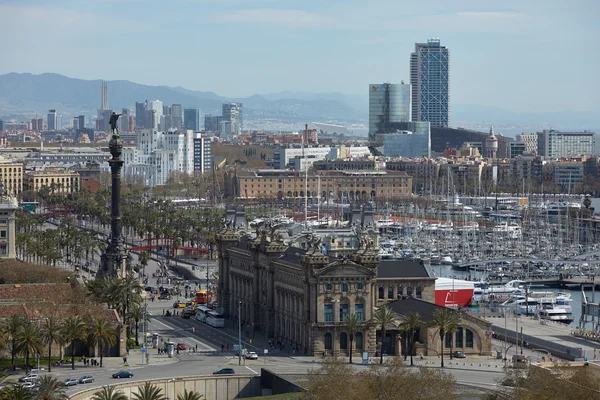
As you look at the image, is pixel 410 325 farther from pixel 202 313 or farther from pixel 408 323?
pixel 202 313

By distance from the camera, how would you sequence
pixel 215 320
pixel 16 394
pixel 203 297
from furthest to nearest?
pixel 203 297 < pixel 215 320 < pixel 16 394

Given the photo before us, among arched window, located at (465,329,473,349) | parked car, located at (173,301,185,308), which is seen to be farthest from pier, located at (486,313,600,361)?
parked car, located at (173,301,185,308)

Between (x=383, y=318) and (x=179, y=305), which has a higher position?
(x=383, y=318)

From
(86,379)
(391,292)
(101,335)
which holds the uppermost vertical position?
(391,292)

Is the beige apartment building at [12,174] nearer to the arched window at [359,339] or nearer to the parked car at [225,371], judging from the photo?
the arched window at [359,339]

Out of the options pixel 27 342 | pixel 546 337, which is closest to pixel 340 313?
pixel 546 337

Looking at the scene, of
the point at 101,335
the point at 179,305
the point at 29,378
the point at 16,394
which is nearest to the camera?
the point at 16,394

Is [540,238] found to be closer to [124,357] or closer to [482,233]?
[482,233]
